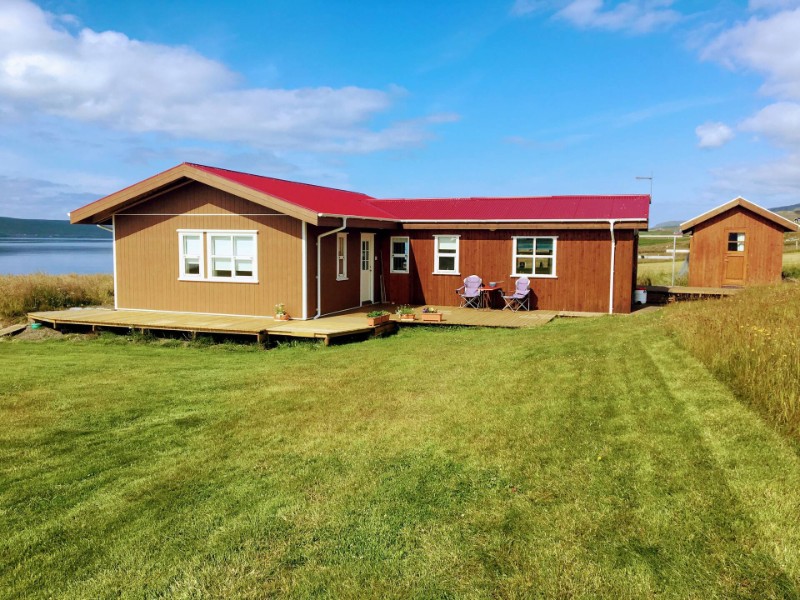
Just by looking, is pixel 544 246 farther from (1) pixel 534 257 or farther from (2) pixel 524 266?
→ (2) pixel 524 266

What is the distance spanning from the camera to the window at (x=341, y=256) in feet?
48.2

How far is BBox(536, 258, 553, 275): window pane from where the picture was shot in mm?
15680

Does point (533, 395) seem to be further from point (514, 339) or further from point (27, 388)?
point (27, 388)

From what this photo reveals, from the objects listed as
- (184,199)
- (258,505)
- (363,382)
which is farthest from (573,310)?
(258,505)

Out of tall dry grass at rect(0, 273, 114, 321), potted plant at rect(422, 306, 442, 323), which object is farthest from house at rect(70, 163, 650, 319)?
tall dry grass at rect(0, 273, 114, 321)

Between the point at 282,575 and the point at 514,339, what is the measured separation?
27.0ft

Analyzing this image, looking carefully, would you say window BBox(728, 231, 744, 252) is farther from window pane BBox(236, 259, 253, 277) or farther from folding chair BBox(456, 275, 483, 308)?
window pane BBox(236, 259, 253, 277)

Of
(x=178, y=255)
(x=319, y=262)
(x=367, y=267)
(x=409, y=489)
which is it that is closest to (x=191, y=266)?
(x=178, y=255)

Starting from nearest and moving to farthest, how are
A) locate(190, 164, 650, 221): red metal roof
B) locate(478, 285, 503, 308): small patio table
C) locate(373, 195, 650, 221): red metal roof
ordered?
1. locate(190, 164, 650, 221): red metal roof
2. locate(373, 195, 650, 221): red metal roof
3. locate(478, 285, 503, 308): small patio table

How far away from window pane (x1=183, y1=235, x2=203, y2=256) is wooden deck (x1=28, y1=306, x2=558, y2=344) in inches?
55.2

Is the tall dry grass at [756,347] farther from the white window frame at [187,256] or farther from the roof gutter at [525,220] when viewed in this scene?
the white window frame at [187,256]

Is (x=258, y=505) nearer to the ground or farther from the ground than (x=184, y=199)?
nearer to the ground

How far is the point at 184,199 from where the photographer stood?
46.9 feet

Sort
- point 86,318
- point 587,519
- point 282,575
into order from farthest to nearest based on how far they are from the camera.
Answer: point 86,318 < point 587,519 < point 282,575
